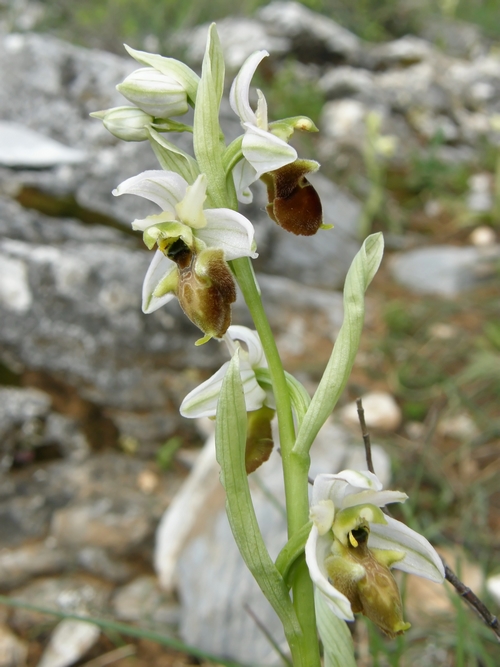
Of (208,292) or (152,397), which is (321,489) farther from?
(152,397)

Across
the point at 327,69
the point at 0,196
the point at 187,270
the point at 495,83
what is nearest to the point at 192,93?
the point at 187,270

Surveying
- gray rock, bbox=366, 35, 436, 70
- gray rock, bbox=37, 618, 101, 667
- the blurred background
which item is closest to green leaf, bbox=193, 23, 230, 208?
the blurred background

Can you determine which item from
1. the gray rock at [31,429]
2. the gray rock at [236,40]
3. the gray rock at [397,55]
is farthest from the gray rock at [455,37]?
the gray rock at [31,429]

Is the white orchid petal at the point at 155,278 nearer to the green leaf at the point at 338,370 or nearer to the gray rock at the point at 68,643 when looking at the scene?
the green leaf at the point at 338,370

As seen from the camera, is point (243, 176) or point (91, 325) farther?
Answer: point (91, 325)

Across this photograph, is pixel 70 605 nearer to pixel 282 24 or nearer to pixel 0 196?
pixel 0 196

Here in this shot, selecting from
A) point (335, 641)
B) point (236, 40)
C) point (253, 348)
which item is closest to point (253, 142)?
point (253, 348)
